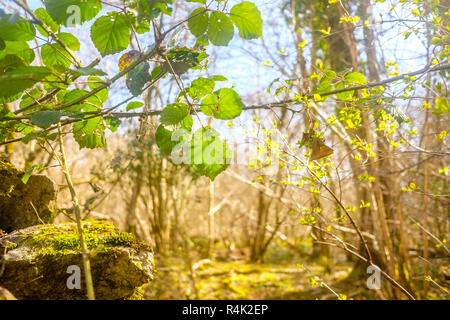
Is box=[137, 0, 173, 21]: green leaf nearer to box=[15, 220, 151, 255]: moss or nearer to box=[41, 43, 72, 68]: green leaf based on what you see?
box=[41, 43, 72, 68]: green leaf

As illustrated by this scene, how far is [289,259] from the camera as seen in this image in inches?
355

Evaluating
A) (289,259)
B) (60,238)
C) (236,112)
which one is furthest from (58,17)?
(289,259)

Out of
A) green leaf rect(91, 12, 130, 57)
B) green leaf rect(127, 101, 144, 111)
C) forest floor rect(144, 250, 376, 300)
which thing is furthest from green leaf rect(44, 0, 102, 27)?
forest floor rect(144, 250, 376, 300)

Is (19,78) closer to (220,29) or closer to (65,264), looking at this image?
(220,29)

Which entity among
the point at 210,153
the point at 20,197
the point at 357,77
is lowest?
the point at 20,197

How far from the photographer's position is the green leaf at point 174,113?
0.83 metres

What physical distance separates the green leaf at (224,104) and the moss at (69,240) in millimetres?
801

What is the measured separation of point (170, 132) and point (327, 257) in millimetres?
7546

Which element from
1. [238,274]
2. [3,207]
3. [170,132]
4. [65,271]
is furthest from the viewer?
[238,274]

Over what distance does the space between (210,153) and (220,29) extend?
0.40 meters

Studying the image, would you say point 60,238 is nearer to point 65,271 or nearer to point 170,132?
point 65,271

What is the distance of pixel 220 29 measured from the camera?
0.85 metres

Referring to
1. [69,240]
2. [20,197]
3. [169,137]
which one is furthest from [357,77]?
[20,197]

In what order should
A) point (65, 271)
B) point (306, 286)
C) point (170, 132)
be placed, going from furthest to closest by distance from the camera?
1. point (306, 286)
2. point (65, 271)
3. point (170, 132)
